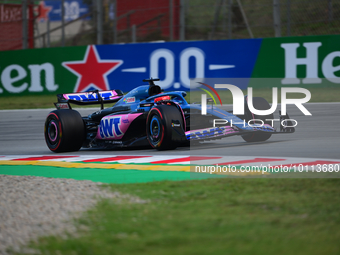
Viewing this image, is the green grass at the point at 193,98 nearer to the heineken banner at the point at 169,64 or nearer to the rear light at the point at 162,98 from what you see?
the heineken banner at the point at 169,64

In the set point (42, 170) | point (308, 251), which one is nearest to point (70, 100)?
point (42, 170)

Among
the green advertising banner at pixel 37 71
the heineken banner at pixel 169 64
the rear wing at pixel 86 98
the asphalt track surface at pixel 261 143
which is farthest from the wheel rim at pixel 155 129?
the green advertising banner at pixel 37 71

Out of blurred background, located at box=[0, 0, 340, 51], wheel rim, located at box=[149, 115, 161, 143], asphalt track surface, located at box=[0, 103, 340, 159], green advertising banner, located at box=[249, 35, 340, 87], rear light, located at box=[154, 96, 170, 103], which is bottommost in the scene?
asphalt track surface, located at box=[0, 103, 340, 159]

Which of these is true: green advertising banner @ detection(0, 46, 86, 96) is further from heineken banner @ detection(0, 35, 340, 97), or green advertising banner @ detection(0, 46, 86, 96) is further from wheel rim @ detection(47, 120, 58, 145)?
wheel rim @ detection(47, 120, 58, 145)

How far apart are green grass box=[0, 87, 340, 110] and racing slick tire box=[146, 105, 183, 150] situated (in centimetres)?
562

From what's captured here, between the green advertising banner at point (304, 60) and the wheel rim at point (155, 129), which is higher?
the green advertising banner at point (304, 60)

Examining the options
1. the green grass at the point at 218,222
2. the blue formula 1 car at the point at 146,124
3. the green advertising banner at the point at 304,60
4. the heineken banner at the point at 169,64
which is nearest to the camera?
the green grass at the point at 218,222

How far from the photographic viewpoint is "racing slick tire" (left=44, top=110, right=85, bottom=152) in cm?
800

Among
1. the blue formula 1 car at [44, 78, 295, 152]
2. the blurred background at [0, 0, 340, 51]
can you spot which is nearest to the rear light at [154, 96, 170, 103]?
the blue formula 1 car at [44, 78, 295, 152]

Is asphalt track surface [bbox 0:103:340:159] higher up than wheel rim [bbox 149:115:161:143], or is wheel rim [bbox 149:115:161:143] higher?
wheel rim [bbox 149:115:161:143]

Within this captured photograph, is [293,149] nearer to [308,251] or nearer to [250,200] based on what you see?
[250,200]

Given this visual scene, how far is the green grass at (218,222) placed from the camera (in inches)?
117

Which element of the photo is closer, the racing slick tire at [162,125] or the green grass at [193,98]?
the racing slick tire at [162,125]

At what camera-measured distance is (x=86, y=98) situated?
8.62 meters
